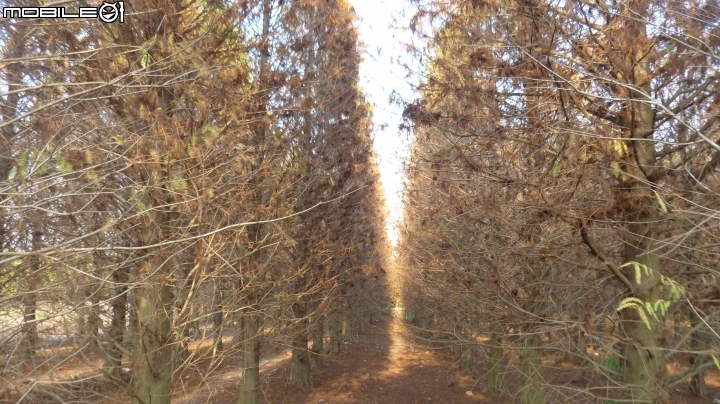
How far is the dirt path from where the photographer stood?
434 inches

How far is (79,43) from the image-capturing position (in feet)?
13.1

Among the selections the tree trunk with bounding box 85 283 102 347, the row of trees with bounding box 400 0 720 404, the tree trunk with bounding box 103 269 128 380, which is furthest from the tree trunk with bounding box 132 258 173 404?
the row of trees with bounding box 400 0 720 404

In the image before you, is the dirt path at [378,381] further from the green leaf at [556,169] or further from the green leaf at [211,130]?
the green leaf at [211,130]

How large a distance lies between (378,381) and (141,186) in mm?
12340

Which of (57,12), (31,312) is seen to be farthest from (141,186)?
(31,312)

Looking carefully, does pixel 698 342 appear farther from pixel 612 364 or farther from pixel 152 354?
pixel 152 354

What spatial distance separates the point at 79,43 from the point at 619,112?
4896mm

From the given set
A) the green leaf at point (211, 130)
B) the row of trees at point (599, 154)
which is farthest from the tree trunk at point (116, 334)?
A: the row of trees at point (599, 154)

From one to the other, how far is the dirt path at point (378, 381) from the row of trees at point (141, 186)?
131 inches

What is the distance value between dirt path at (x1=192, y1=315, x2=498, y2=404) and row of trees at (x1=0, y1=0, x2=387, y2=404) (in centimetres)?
333

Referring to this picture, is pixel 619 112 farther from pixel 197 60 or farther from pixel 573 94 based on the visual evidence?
pixel 197 60

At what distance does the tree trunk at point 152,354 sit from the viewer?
442 centimetres

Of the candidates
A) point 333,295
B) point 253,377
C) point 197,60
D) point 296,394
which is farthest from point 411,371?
point 197,60

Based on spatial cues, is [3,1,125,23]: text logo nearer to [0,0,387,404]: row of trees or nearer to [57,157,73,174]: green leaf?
[0,0,387,404]: row of trees
